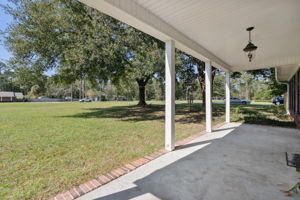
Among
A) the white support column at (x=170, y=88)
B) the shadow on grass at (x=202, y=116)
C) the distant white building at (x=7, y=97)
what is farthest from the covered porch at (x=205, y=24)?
the distant white building at (x=7, y=97)

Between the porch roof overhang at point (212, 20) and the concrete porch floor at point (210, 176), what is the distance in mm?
2533

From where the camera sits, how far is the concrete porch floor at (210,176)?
1.79 meters

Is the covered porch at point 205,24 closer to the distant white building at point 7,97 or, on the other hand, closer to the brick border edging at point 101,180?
the brick border edging at point 101,180

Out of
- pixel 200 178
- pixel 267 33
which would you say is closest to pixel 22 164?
pixel 200 178

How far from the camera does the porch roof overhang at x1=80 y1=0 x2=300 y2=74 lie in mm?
2195

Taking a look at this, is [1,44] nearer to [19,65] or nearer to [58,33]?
[19,65]

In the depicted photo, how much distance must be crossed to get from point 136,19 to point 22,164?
341 centimetres

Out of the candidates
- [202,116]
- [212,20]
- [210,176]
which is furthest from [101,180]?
[202,116]

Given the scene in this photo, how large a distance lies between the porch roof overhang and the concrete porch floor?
2533mm

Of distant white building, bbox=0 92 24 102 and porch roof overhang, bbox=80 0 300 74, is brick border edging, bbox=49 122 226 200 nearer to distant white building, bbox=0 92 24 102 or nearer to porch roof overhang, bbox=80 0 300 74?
porch roof overhang, bbox=80 0 300 74

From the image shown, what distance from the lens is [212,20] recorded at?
2.69m

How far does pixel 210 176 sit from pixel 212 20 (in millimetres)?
2796

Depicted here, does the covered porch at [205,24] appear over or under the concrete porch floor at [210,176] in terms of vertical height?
over

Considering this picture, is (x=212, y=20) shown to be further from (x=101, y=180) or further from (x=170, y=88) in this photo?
(x=101, y=180)
